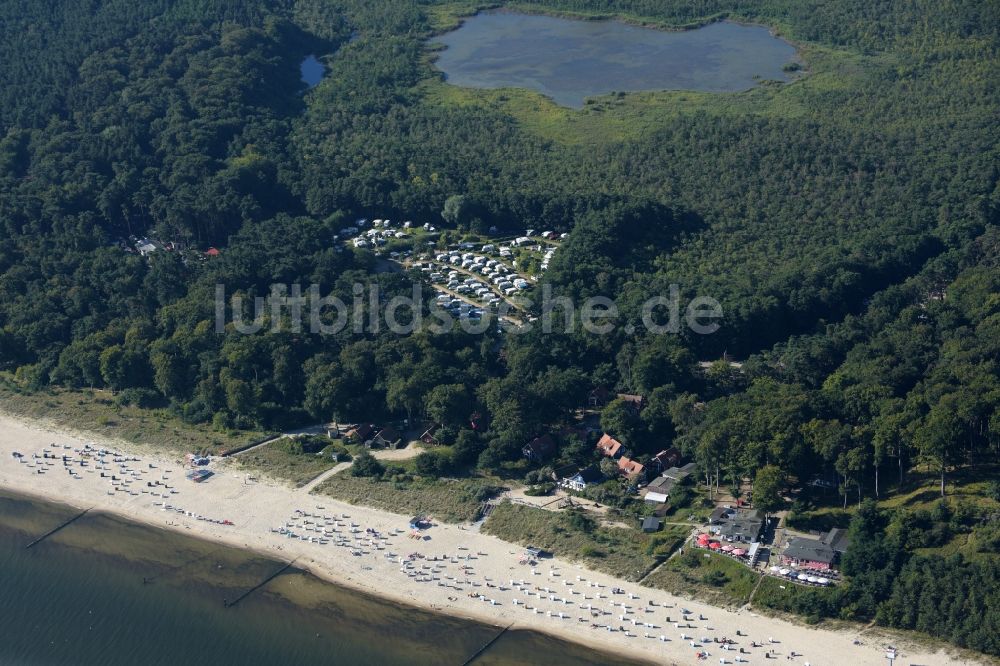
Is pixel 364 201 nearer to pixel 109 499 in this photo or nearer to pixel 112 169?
pixel 112 169

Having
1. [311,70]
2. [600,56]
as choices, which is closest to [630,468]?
[600,56]

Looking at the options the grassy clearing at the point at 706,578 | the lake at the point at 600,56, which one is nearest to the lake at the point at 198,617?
the grassy clearing at the point at 706,578

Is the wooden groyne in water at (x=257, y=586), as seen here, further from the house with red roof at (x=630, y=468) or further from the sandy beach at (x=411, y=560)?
the house with red roof at (x=630, y=468)

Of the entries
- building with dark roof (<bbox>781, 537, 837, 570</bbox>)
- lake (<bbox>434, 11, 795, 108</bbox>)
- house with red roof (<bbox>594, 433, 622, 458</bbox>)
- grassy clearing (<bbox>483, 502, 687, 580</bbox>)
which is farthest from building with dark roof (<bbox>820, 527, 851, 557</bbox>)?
lake (<bbox>434, 11, 795, 108</bbox>)

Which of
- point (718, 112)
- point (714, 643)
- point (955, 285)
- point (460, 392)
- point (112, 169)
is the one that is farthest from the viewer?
point (718, 112)

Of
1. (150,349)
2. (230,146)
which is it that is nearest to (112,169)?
(230,146)

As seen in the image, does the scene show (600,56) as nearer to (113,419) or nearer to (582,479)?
(113,419)
